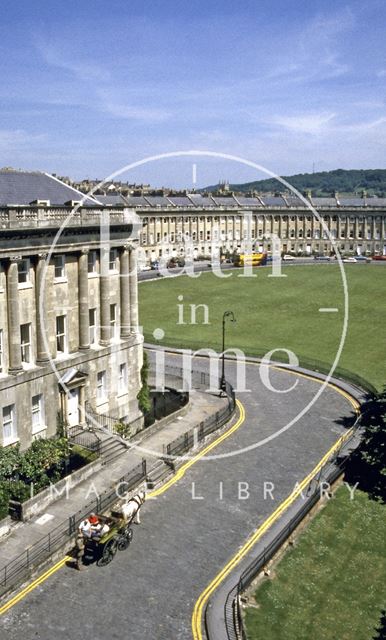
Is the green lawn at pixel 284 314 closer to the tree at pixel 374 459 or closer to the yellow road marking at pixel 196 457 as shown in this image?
the yellow road marking at pixel 196 457

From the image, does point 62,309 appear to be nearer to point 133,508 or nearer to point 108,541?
point 133,508

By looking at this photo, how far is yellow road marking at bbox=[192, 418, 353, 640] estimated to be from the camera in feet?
75.0

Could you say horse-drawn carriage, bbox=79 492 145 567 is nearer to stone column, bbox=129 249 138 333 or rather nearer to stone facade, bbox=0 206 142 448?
stone facade, bbox=0 206 142 448

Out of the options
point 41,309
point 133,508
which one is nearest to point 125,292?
point 41,309

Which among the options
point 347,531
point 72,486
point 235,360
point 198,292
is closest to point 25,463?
point 72,486

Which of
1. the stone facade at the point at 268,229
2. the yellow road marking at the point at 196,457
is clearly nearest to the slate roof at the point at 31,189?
the yellow road marking at the point at 196,457

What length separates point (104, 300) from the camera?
40031mm

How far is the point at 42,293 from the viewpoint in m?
35.2

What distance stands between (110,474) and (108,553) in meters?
7.48

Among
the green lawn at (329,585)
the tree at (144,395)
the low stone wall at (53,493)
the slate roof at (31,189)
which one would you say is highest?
the slate roof at (31,189)

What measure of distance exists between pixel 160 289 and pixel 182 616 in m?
77.1

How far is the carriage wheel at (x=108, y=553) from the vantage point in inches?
1014

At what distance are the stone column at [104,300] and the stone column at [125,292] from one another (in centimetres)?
158

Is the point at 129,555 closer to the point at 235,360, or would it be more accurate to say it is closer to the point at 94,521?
the point at 94,521
